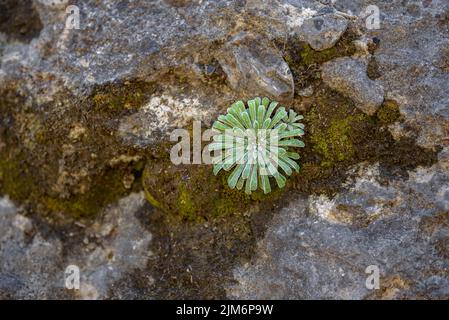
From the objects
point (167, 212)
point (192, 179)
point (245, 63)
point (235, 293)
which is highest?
point (245, 63)

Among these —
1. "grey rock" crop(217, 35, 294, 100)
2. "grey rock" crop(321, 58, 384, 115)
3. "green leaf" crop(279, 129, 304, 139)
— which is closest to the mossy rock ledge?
"green leaf" crop(279, 129, 304, 139)

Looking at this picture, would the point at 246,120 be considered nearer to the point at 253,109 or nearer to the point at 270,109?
the point at 253,109

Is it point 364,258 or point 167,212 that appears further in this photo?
point 167,212

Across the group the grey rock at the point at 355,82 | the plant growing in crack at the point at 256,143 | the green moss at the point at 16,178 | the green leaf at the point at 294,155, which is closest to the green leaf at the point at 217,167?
the plant growing in crack at the point at 256,143

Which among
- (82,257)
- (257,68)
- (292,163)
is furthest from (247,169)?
(82,257)

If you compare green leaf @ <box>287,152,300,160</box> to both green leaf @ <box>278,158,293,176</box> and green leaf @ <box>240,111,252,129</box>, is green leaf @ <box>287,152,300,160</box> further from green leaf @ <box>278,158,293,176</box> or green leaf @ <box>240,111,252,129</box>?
green leaf @ <box>240,111,252,129</box>

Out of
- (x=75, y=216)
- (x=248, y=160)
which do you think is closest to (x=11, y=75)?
(x=75, y=216)

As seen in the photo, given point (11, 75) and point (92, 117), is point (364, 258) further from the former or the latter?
point (11, 75)
